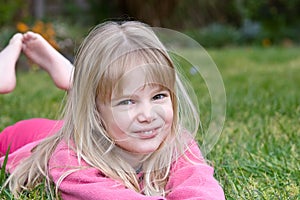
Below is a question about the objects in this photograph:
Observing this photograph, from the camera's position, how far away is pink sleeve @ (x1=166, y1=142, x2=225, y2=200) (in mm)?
1709

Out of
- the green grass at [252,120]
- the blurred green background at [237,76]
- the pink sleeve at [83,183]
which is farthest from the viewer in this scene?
the blurred green background at [237,76]

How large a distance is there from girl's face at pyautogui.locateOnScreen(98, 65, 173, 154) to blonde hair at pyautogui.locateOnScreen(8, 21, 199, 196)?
3 centimetres

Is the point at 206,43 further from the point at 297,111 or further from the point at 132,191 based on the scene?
the point at 132,191

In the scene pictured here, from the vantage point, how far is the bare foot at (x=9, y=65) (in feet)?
7.56

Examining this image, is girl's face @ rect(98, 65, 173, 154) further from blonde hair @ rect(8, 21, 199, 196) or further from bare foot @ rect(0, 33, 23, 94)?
bare foot @ rect(0, 33, 23, 94)

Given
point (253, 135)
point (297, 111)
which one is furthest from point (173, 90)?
point (297, 111)

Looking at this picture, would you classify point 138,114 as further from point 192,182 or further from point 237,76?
point 237,76

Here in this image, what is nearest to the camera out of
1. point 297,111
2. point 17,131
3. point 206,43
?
point 17,131

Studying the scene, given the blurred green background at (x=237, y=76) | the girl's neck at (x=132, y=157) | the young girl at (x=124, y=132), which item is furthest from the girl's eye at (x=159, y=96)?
the blurred green background at (x=237, y=76)

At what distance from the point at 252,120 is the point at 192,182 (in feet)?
4.36

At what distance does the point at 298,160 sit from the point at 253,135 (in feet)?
1.63

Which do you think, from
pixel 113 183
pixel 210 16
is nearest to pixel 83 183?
pixel 113 183

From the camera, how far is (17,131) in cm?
243

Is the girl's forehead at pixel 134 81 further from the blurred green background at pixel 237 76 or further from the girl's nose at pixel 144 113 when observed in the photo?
the blurred green background at pixel 237 76
